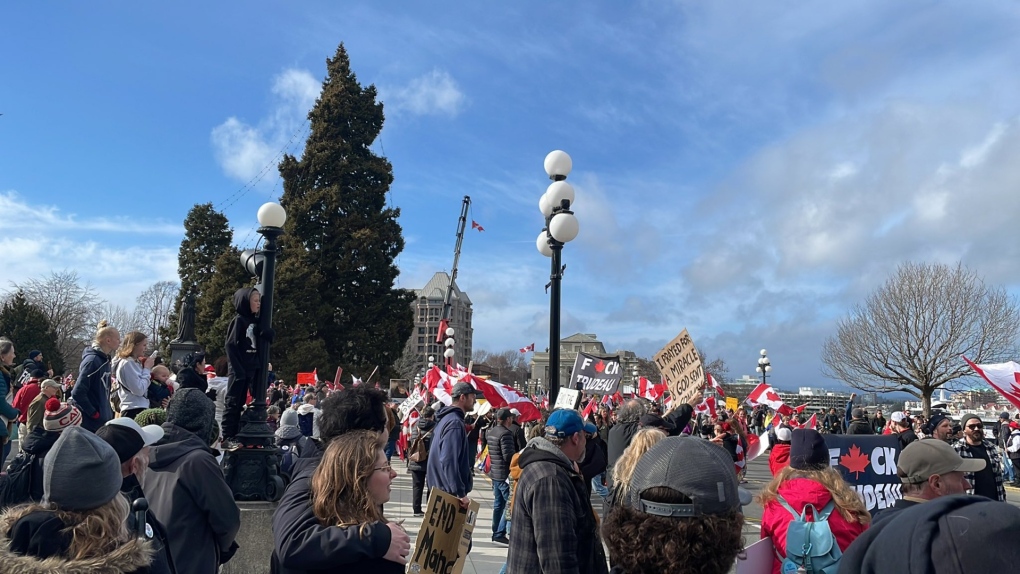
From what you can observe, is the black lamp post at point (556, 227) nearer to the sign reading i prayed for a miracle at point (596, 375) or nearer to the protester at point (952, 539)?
the sign reading i prayed for a miracle at point (596, 375)

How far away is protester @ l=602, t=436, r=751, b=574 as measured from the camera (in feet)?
6.36

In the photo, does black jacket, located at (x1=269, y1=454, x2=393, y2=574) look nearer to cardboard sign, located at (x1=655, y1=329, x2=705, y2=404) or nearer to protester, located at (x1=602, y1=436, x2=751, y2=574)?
protester, located at (x1=602, y1=436, x2=751, y2=574)

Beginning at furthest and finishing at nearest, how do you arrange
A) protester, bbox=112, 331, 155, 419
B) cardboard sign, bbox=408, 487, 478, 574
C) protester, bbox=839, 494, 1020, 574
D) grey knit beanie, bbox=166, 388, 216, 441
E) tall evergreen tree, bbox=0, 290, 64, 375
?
tall evergreen tree, bbox=0, 290, 64, 375, protester, bbox=112, 331, 155, 419, grey knit beanie, bbox=166, 388, 216, 441, cardboard sign, bbox=408, 487, 478, 574, protester, bbox=839, 494, 1020, 574

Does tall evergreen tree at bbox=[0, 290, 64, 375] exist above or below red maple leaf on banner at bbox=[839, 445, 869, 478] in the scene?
above

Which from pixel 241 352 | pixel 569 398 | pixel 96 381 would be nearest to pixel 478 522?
pixel 569 398

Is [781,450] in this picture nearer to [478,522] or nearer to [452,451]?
[452,451]

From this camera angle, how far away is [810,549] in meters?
3.97

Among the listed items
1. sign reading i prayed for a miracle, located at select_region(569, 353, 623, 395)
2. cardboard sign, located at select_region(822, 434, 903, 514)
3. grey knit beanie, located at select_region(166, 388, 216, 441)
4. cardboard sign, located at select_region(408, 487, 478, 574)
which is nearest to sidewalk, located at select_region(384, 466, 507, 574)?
cardboard sign, located at select_region(408, 487, 478, 574)

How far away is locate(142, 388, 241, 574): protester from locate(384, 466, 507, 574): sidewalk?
133 cm

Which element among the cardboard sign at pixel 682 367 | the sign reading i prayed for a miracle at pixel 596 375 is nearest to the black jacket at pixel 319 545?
the cardboard sign at pixel 682 367

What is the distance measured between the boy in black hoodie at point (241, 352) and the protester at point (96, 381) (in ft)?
3.66

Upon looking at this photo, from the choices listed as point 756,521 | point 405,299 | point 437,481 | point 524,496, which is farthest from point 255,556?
point 405,299

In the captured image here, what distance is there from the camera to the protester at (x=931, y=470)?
346 cm

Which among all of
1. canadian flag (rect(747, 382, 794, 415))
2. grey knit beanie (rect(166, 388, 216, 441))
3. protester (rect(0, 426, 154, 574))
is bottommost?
protester (rect(0, 426, 154, 574))
